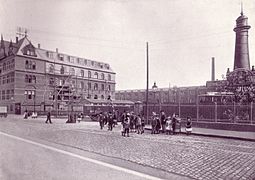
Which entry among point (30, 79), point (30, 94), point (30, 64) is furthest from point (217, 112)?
point (30, 64)

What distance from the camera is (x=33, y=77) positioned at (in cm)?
5234

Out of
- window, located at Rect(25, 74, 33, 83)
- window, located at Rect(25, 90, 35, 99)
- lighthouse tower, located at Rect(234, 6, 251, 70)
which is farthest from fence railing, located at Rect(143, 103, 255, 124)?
window, located at Rect(25, 74, 33, 83)

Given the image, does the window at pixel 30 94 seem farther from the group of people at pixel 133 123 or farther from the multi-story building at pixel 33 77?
the group of people at pixel 133 123

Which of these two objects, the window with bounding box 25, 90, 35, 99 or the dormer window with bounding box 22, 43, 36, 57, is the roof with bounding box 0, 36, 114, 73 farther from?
the window with bounding box 25, 90, 35, 99

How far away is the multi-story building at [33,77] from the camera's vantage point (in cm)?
4856

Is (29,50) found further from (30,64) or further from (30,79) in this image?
(30,79)

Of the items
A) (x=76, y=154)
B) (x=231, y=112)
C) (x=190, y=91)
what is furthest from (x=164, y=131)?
(x=190, y=91)

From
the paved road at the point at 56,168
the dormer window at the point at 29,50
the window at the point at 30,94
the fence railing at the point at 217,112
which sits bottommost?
the paved road at the point at 56,168

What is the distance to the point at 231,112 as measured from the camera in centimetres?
1911

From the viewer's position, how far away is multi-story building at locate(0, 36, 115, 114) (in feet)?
159

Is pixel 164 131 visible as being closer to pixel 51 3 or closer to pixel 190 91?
pixel 51 3

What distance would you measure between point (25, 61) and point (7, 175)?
48490 mm

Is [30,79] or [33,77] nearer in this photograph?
[30,79]

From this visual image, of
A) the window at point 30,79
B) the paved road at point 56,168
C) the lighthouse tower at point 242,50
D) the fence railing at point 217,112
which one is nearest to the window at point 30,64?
the window at point 30,79
